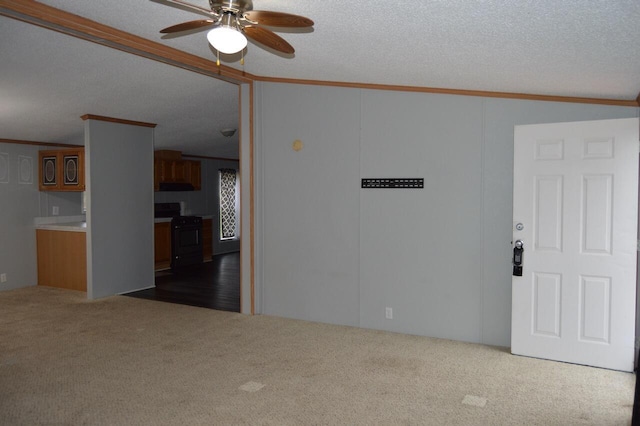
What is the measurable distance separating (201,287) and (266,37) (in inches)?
194

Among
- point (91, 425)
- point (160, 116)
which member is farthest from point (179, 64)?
point (91, 425)

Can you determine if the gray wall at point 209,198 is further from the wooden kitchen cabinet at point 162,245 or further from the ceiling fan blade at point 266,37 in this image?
the ceiling fan blade at point 266,37

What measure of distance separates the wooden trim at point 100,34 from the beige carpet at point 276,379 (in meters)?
2.53

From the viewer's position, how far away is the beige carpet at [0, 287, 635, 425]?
3047 millimetres

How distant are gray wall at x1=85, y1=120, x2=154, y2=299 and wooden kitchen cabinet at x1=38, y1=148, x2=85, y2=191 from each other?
0.76 metres

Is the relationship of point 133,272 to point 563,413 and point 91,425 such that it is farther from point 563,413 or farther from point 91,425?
point 563,413

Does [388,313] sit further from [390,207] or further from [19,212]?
[19,212]

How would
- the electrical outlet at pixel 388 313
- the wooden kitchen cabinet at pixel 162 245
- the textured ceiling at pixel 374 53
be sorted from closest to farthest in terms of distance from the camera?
the textured ceiling at pixel 374 53
the electrical outlet at pixel 388 313
the wooden kitchen cabinet at pixel 162 245

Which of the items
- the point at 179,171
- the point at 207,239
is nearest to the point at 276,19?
the point at 179,171

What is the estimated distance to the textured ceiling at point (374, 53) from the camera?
2699 mm

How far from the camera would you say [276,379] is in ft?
11.9

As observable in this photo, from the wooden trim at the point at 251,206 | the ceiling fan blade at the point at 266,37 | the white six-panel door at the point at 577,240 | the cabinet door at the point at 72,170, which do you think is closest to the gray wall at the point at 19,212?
the cabinet door at the point at 72,170

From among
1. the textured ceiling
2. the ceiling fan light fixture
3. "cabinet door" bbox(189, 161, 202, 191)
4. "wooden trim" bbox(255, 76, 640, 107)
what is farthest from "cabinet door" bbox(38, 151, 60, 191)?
the ceiling fan light fixture

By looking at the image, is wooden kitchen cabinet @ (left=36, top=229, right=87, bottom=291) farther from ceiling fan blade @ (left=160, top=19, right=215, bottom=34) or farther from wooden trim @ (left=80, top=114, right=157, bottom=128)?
ceiling fan blade @ (left=160, top=19, right=215, bottom=34)
